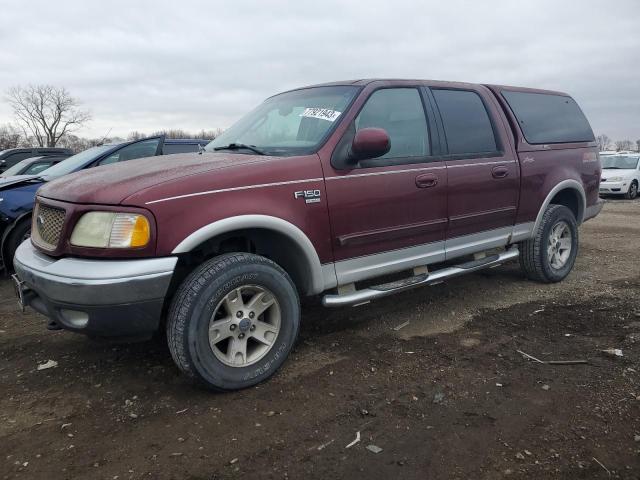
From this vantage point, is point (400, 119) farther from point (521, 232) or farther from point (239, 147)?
point (521, 232)

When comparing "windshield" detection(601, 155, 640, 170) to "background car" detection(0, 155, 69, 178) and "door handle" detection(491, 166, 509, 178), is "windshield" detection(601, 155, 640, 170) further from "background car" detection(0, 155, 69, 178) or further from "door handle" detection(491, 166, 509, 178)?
"background car" detection(0, 155, 69, 178)

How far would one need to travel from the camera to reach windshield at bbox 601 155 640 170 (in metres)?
18.4

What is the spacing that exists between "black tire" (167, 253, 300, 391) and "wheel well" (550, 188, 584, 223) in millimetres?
3776

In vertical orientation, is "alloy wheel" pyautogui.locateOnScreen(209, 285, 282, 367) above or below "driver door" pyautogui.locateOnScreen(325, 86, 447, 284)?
below

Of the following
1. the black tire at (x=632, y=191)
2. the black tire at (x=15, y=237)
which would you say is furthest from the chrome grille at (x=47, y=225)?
the black tire at (x=632, y=191)

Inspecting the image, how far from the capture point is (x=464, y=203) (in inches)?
170

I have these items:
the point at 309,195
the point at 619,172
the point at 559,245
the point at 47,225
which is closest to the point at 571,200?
the point at 559,245

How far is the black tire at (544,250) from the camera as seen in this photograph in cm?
524

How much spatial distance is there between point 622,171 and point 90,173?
18.9 metres

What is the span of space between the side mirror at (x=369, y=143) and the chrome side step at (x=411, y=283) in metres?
0.99

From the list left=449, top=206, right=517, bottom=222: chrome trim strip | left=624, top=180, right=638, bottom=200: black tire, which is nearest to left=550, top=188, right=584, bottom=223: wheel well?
left=449, top=206, right=517, bottom=222: chrome trim strip

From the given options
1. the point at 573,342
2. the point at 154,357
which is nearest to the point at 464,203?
the point at 573,342

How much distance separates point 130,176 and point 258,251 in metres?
0.97

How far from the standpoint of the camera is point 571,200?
5.80 m
